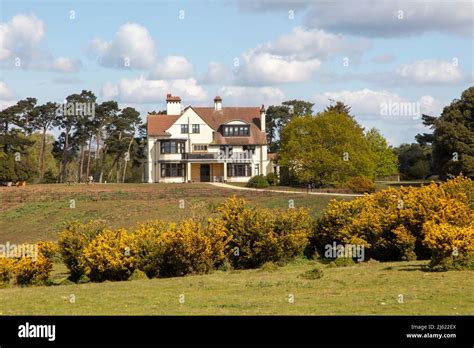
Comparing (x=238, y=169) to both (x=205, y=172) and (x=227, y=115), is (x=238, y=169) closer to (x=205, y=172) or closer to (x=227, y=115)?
(x=205, y=172)

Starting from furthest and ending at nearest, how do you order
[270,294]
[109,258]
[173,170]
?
[173,170]
[109,258]
[270,294]

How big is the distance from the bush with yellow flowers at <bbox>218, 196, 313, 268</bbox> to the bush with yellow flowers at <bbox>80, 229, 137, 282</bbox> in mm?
4476

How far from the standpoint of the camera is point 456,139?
69438mm

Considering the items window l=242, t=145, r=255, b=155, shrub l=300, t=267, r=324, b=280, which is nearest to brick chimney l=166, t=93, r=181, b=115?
window l=242, t=145, r=255, b=155

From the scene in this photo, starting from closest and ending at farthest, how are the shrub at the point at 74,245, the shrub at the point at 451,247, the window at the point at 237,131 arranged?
the shrub at the point at 451,247 < the shrub at the point at 74,245 < the window at the point at 237,131

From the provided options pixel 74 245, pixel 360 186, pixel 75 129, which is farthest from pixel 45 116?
pixel 74 245

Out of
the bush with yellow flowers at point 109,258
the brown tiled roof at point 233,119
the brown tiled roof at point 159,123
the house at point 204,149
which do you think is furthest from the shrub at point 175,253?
the brown tiled roof at point 159,123

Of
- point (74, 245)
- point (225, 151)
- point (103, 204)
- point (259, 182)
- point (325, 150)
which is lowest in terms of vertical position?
point (74, 245)

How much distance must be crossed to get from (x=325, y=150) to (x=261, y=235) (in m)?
43.2

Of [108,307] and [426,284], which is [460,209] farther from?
[108,307]

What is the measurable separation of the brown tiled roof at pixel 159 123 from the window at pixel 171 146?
1436mm

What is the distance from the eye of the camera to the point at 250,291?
2000cm

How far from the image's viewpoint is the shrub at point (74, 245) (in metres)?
26.5

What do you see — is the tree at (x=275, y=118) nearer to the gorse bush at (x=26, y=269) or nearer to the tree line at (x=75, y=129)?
the tree line at (x=75, y=129)
